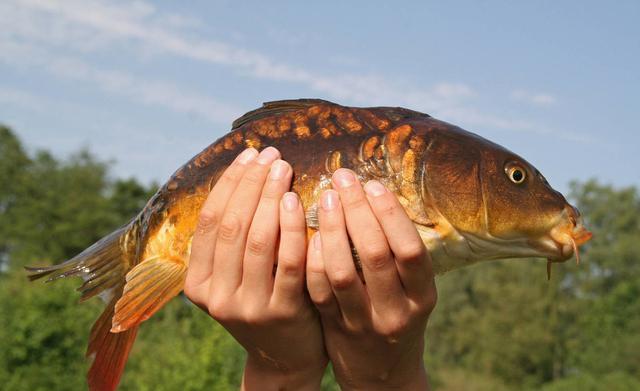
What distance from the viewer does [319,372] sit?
293 cm

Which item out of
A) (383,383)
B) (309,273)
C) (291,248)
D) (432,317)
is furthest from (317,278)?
(432,317)

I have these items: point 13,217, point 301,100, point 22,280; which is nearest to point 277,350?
point 301,100

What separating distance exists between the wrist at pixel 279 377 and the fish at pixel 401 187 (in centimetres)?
45

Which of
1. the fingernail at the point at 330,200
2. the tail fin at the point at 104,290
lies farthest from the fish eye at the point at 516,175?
the tail fin at the point at 104,290

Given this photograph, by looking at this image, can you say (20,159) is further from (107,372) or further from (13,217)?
(107,372)

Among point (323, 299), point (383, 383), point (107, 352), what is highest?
point (323, 299)

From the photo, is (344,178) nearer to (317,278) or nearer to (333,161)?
(333,161)

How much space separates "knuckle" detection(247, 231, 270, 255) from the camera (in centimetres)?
256

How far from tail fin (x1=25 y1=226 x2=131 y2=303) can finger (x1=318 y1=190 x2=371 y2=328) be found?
0.91 m

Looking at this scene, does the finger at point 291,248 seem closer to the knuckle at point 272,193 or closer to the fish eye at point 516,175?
the knuckle at point 272,193

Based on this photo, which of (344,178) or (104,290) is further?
(104,290)

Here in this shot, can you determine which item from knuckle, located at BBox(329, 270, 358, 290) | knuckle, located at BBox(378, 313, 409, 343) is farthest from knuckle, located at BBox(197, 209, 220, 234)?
knuckle, located at BBox(378, 313, 409, 343)

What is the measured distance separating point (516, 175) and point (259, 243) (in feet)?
3.01

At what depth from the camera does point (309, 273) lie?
8.34ft
